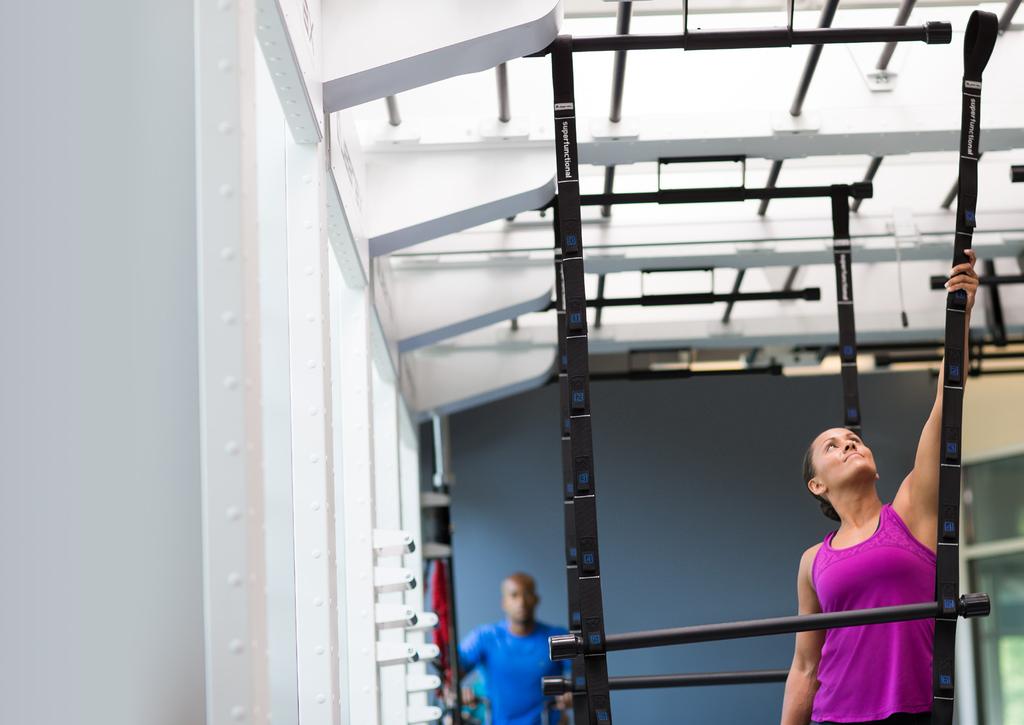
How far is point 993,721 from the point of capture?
10.8 metres

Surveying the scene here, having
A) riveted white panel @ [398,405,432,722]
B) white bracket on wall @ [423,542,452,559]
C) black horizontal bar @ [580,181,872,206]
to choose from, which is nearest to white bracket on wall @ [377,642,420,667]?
black horizontal bar @ [580,181,872,206]

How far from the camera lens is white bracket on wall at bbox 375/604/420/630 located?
4.26 meters

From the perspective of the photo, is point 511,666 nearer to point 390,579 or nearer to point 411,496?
point 411,496

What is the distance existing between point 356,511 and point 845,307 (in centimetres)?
213

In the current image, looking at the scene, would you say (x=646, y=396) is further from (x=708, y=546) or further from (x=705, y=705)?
(x=705, y=705)

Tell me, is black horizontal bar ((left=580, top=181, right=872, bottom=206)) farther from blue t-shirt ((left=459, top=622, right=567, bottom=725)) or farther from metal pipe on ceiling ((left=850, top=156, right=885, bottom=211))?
blue t-shirt ((left=459, top=622, right=567, bottom=725))

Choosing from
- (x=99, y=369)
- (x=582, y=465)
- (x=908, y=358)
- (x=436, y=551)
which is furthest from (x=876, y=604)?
(x=908, y=358)

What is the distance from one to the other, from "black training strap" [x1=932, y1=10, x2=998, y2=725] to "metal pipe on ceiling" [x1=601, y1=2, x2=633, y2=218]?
3.24 feet

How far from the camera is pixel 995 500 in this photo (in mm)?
11016

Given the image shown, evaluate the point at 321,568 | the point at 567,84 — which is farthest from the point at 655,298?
the point at 321,568

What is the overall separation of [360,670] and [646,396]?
728 cm

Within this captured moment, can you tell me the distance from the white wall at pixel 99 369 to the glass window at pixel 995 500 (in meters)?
9.89

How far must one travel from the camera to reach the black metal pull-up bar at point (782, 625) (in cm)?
320

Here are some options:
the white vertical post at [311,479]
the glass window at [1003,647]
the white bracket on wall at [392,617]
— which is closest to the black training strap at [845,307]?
the white bracket on wall at [392,617]
